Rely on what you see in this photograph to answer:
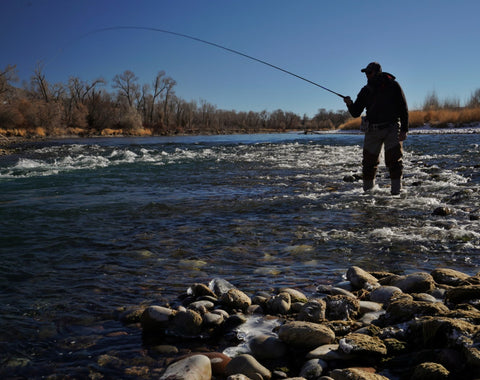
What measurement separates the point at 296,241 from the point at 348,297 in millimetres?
1940

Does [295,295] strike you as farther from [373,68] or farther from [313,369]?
[373,68]

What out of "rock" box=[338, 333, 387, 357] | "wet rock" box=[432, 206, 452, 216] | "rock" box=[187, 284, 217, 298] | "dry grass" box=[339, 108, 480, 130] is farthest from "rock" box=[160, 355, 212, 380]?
"dry grass" box=[339, 108, 480, 130]

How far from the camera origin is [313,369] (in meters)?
1.97

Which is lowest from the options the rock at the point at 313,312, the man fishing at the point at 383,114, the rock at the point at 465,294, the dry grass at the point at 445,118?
the rock at the point at 313,312

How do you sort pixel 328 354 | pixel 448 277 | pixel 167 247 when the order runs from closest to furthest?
pixel 328 354
pixel 448 277
pixel 167 247

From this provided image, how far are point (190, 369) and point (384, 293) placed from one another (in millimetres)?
1658

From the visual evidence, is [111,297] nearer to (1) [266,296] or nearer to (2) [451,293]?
(1) [266,296]

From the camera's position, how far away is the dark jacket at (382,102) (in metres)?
6.90

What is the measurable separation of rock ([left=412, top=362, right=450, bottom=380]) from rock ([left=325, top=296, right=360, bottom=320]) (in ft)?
2.53

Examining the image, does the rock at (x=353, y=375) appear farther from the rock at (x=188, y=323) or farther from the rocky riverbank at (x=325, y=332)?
the rock at (x=188, y=323)

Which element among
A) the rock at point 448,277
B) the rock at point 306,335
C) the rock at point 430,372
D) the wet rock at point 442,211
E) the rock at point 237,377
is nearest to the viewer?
the rock at point 430,372

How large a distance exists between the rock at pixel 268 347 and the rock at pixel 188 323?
409 millimetres

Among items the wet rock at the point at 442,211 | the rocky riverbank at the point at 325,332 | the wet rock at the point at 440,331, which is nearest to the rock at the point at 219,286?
the rocky riverbank at the point at 325,332

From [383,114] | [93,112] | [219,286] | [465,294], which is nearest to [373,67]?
[383,114]
